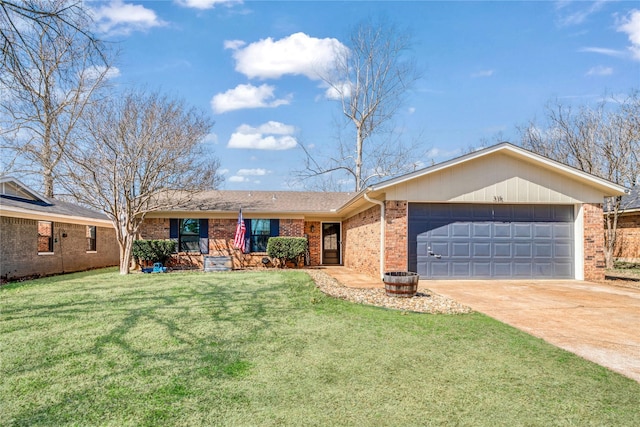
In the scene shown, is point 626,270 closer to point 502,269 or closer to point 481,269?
point 502,269

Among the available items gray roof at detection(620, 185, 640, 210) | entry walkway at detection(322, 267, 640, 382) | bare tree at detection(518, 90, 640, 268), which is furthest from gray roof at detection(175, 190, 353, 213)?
gray roof at detection(620, 185, 640, 210)

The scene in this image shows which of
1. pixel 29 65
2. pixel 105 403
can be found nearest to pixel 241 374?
pixel 105 403

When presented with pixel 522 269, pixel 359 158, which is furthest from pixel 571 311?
pixel 359 158

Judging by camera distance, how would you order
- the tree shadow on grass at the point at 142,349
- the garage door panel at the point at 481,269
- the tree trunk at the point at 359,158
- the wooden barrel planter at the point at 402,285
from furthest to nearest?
the tree trunk at the point at 359,158 → the garage door panel at the point at 481,269 → the wooden barrel planter at the point at 402,285 → the tree shadow on grass at the point at 142,349

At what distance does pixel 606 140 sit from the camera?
682 inches

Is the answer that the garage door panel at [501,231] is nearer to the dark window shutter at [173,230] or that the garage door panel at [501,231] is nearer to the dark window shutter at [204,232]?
the dark window shutter at [204,232]

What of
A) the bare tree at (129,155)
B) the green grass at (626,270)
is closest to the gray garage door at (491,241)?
the green grass at (626,270)

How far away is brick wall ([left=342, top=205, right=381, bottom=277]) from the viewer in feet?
39.2

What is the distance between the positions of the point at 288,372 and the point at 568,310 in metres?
5.72

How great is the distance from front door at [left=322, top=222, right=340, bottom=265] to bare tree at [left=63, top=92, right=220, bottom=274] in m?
6.84

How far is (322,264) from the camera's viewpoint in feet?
59.5

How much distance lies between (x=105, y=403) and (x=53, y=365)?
135 cm

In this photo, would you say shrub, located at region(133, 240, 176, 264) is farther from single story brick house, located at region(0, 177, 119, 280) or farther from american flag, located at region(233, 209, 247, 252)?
single story brick house, located at region(0, 177, 119, 280)

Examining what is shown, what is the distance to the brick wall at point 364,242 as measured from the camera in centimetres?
1194
